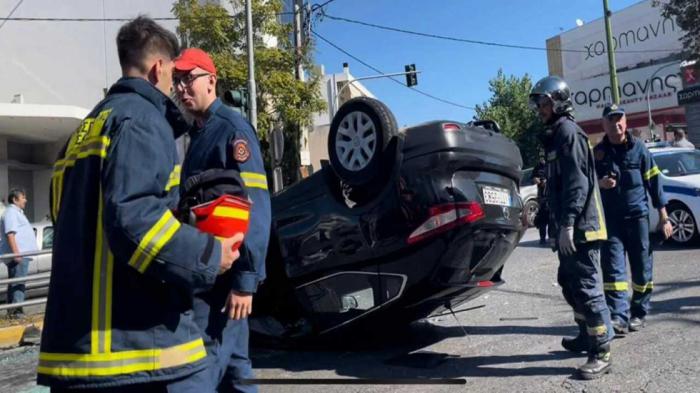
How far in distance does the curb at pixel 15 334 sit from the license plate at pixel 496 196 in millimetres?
5222

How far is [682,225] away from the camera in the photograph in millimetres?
9273

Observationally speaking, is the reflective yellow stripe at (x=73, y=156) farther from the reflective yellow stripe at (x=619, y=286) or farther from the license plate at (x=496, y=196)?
the reflective yellow stripe at (x=619, y=286)

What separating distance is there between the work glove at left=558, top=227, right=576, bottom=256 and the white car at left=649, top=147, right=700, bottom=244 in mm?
5757

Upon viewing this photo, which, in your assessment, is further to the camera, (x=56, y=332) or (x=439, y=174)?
(x=439, y=174)

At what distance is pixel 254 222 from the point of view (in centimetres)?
256

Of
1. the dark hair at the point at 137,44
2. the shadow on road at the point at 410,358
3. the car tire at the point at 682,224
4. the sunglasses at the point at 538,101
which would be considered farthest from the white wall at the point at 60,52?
the dark hair at the point at 137,44

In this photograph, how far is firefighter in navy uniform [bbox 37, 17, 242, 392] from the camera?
5.57ft

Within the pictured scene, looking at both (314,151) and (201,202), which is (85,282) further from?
(314,151)

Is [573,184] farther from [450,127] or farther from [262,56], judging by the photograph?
[262,56]

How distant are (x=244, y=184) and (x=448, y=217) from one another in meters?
1.98

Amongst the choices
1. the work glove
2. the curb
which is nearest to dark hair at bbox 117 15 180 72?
the work glove

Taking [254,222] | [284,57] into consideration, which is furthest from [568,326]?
[284,57]

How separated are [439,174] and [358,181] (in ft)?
1.87

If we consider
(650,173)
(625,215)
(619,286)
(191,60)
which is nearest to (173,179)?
(191,60)
